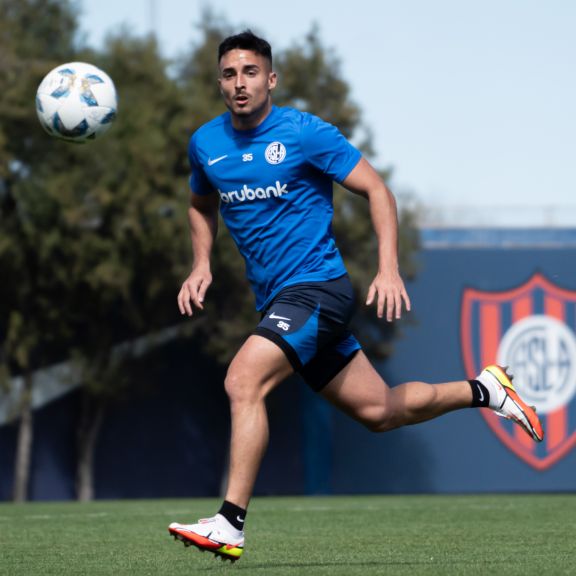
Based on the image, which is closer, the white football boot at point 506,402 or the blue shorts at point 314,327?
the blue shorts at point 314,327

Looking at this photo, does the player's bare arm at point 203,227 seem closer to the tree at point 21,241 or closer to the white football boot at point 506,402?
the white football boot at point 506,402

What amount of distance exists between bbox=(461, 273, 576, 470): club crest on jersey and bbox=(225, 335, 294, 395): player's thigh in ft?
60.0

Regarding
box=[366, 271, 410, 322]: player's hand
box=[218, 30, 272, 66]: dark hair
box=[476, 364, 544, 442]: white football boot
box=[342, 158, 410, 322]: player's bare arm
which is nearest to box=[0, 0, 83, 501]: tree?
box=[476, 364, 544, 442]: white football boot

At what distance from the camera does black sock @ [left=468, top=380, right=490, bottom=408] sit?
24.6 ft

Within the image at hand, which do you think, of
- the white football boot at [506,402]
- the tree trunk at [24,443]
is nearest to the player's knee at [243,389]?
the white football boot at [506,402]

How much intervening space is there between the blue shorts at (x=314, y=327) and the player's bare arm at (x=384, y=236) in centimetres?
28

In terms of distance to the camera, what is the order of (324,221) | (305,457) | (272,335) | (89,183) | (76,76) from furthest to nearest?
(305,457) < (89,183) < (76,76) < (324,221) < (272,335)

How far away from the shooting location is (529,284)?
25.3 metres

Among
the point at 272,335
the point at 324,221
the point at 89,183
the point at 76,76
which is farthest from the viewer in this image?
the point at 89,183

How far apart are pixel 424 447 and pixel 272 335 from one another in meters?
19.6

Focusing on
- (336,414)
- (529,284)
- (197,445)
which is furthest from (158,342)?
(529,284)

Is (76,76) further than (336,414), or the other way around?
(336,414)

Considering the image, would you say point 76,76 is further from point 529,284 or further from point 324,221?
point 529,284

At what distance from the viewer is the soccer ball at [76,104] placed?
32.0ft
